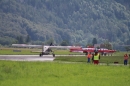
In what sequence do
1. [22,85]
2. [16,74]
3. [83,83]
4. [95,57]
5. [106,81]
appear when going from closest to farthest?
[22,85]
[83,83]
[106,81]
[16,74]
[95,57]

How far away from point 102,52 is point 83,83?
275 feet

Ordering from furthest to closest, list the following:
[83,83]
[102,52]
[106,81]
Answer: [102,52] → [106,81] → [83,83]

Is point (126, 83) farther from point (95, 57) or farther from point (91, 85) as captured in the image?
point (95, 57)

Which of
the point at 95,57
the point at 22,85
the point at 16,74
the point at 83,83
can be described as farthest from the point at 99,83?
the point at 95,57

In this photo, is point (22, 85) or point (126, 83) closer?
point (22, 85)

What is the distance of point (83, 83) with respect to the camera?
19078mm

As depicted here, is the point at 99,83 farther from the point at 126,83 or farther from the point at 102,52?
the point at 102,52

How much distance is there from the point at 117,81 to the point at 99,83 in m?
1.62

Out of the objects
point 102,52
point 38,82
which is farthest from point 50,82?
point 102,52

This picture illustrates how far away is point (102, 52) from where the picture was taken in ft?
335

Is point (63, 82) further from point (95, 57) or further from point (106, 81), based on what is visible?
point (95, 57)

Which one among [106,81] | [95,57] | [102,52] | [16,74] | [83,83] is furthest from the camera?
[102,52]

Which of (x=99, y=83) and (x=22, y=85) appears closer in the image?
(x=22, y=85)

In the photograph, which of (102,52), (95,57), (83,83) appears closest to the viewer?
(83,83)
